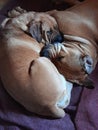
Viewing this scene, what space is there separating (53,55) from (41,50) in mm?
71

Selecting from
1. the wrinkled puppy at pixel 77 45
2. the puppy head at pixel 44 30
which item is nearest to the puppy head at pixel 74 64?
the wrinkled puppy at pixel 77 45

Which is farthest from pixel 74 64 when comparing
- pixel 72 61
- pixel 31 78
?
pixel 31 78

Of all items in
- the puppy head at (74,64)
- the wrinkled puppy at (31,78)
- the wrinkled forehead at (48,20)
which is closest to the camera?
the wrinkled puppy at (31,78)

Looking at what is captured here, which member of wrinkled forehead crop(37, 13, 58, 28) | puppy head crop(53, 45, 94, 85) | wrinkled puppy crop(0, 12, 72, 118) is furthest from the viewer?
wrinkled forehead crop(37, 13, 58, 28)

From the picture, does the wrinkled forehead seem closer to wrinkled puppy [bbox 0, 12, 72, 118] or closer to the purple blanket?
wrinkled puppy [bbox 0, 12, 72, 118]

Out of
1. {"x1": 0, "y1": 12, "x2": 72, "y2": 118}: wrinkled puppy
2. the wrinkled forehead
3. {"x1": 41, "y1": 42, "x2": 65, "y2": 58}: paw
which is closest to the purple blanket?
{"x1": 0, "y1": 12, "x2": 72, "y2": 118}: wrinkled puppy

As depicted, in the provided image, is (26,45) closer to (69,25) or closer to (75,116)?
(69,25)

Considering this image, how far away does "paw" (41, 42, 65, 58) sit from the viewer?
1.33 metres

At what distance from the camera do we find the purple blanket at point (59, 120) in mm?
1213

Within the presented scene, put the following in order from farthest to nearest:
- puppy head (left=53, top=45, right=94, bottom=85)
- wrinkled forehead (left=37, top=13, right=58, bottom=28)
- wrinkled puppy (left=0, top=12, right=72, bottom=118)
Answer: wrinkled forehead (left=37, top=13, right=58, bottom=28) < puppy head (left=53, top=45, right=94, bottom=85) < wrinkled puppy (left=0, top=12, right=72, bottom=118)

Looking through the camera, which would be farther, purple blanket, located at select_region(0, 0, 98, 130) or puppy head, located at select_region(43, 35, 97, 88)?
puppy head, located at select_region(43, 35, 97, 88)

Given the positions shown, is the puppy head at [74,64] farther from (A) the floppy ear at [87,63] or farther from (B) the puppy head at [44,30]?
(B) the puppy head at [44,30]

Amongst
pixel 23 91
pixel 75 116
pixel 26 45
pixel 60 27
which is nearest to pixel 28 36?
pixel 26 45

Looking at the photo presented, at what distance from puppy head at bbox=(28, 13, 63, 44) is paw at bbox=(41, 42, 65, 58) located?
2.8 inches
